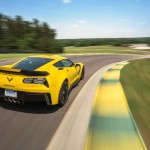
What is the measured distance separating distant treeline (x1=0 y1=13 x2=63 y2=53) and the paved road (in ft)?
123

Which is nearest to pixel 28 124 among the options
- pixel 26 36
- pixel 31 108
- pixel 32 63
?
pixel 31 108

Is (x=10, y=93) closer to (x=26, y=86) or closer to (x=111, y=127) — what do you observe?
(x=26, y=86)

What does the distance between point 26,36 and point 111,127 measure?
58.0 meters

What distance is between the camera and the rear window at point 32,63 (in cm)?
626

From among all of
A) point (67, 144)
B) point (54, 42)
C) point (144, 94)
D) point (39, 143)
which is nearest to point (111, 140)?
point (67, 144)

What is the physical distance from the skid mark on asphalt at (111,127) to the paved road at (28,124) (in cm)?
84

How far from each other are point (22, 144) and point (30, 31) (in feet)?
222

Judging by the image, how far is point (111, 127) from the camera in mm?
4938

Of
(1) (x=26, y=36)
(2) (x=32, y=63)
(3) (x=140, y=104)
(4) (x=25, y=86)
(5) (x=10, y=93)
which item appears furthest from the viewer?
(1) (x=26, y=36)

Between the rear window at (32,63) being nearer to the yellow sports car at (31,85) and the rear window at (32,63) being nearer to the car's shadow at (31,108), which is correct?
the yellow sports car at (31,85)

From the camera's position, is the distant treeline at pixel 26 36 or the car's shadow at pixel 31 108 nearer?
the car's shadow at pixel 31 108

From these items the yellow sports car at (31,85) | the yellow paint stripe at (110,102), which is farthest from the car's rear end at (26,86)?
the yellow paint stripe at (110,102)

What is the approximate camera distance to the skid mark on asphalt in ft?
13.3

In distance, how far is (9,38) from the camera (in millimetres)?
52562
